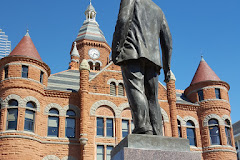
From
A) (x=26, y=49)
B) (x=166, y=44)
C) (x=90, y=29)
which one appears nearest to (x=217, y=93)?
(x=26, y=49)

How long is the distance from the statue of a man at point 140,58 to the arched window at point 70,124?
64.5 ft

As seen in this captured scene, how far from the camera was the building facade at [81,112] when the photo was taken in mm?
22688

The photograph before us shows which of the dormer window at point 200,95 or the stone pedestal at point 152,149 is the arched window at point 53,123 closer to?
the dormer window at point 200,95

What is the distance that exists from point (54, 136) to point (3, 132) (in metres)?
3.65

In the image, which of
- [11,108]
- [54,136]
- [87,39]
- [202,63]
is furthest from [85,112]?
[87,39]

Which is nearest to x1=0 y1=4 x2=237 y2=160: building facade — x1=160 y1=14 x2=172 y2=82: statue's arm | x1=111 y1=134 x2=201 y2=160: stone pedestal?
x1=160 y1=14 x2=172 y2=82: statue's arm

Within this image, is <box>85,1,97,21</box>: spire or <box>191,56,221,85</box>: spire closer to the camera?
<box>191,56,221,85</box>: spire

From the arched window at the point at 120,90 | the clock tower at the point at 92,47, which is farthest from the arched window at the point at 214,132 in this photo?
the clock tower at the point at 92,47

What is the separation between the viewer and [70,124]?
2456cm

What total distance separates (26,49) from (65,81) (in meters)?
4.44

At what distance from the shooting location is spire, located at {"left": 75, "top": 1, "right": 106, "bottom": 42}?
47.1 metres

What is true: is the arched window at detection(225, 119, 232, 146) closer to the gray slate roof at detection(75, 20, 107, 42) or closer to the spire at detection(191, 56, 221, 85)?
the spire at detection(191, 56, 221, 85)

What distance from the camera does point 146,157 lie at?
4520 millimetres

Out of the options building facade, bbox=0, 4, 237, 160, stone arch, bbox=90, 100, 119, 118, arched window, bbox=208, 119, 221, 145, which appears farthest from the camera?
arched window, bbox=208, 119, 221, 145
